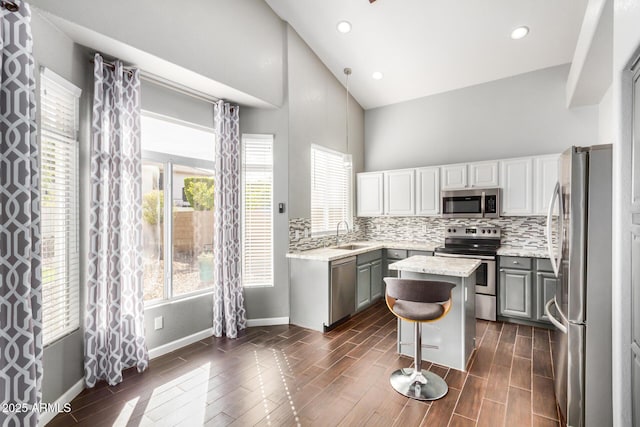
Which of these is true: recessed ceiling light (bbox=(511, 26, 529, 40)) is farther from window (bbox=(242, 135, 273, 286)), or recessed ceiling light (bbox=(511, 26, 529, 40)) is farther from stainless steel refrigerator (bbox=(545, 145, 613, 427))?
window (bbox=(242, 135, 273, 286))

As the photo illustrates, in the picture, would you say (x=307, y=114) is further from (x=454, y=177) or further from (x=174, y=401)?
(x=174, y=401)

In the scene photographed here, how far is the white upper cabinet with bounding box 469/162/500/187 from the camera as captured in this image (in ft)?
14.4

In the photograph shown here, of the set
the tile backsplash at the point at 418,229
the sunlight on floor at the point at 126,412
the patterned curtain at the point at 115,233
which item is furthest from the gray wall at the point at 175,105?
the sunlight on floor at the point at 126,412

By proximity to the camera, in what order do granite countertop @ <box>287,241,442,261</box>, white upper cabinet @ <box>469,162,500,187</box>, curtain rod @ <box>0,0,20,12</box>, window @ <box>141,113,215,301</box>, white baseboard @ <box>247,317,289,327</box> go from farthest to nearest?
white upper cabinet @ <box>469,162,500,187</box>, white baseboard @ <box>247,317,289,327</box>, granite countertop @ <box>287,241,442,261</box>, window @ <box>141,113,215,301</box>, curtain rod @ <box>0,0,20,12</box>

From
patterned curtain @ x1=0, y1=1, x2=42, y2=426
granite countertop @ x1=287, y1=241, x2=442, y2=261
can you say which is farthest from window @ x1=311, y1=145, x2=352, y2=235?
patterned curtain @ x1=0, y1=1, x2=42, y2=426

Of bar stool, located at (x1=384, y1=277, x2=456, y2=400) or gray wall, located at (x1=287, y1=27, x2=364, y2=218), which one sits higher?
gray wall, located at (x1=287, y1=27, x2=364, y2=218)

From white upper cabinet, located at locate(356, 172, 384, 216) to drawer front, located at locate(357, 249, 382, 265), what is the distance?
776 millimetres

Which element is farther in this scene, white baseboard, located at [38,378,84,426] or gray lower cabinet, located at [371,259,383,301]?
gray lower cabinet, located at [371,259,383,301]

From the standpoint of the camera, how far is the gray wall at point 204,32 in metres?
2.36

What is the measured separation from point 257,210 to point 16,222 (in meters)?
2.45

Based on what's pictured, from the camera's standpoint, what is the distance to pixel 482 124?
191 inches

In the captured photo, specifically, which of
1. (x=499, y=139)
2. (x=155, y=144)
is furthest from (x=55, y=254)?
(x=499, y=139)

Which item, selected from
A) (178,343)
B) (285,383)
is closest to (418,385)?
(285,383)

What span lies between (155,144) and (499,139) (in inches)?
188
